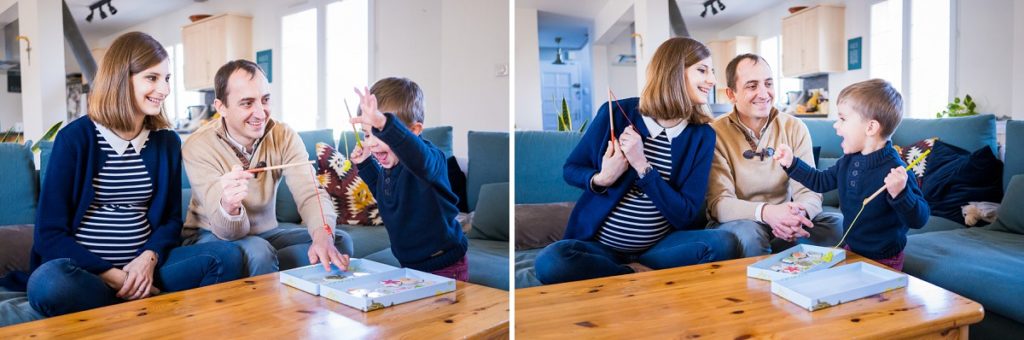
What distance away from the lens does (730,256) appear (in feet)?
5.05

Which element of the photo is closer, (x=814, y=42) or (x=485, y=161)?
(x=814, y=42)

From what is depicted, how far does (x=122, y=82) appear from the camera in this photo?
1.09 meters

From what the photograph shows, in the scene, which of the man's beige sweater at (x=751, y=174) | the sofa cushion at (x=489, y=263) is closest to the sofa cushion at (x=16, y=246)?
the sofa cushion at (x=489, y=263)

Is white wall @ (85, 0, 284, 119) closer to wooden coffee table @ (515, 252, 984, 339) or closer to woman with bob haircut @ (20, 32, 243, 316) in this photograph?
woman with bob haircut @ (20, 32, 243, 316)

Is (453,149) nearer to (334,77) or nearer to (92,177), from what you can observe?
(334,77)

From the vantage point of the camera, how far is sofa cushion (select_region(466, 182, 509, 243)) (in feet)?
5.31

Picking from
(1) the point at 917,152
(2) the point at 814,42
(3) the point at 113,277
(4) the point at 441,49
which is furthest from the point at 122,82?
(1) the point at 917,152

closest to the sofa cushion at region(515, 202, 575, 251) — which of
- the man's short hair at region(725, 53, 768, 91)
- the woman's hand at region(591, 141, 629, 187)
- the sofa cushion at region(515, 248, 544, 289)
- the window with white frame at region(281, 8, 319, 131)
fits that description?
the sofa cushion at region(515, 248, 544, 289)

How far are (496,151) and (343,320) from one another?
52 centimetres

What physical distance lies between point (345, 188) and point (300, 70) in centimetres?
23

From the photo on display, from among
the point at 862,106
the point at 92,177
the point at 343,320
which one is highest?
the point at 862,106

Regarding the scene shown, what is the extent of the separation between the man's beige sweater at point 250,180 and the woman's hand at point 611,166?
22.3 inches

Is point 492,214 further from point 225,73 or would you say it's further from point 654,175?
point 225,73

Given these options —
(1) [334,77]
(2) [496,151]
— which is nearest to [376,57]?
(1) [334,77]
